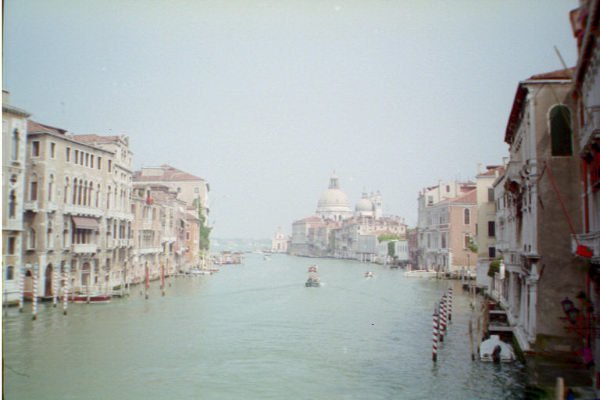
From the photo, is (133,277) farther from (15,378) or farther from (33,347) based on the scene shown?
(15,378)

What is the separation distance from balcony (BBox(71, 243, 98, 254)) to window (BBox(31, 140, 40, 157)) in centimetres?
201

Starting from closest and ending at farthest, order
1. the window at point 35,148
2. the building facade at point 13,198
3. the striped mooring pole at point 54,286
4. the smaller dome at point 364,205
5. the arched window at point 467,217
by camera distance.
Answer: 1. the building facade at point 13,198
2. the window at point 35,148
3. the striped mooring pole at point 54,286
4. the arched window at point 467,217
5. the smaller dome at point 364,205

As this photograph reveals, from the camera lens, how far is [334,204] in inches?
2344

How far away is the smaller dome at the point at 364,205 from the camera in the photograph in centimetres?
5404

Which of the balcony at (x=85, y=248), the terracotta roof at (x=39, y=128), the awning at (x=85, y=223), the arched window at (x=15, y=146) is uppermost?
the terracotta roof at (x=39, y=128)

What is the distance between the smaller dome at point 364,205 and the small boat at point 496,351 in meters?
47.5

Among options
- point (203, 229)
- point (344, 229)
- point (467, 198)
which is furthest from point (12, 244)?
point (344, 229)

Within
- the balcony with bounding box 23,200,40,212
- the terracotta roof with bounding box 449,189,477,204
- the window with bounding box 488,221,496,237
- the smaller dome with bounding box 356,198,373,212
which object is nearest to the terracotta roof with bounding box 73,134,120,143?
the balcony with bounding box 23,200,40,212

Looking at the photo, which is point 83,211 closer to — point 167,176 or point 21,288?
point 21,288

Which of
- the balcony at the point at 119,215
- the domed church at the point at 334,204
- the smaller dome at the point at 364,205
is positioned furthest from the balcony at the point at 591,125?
the domed church at the point at 334,204

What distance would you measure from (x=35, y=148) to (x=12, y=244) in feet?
5.06

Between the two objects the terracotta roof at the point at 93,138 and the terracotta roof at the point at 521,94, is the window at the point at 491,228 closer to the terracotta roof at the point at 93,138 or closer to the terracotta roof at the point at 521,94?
the terracotta roof at the point at 521,94

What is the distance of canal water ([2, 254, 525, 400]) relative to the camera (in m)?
5.38

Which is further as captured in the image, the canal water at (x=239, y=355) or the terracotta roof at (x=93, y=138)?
the terracotta roof at (x=93, y=138)
